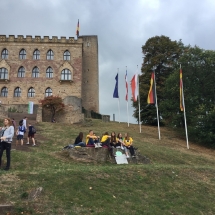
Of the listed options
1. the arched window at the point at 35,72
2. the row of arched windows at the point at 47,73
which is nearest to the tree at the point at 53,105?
the row of arched windows at the point at 47,73

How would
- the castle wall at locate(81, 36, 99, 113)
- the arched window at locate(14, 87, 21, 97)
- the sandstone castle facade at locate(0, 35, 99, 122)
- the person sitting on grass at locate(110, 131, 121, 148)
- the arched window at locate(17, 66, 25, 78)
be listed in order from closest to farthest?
the person sitting on grass at locate(110, 131, 121, 148) → the arched window at locate(14, 87, 21, 97) → the sandstone castle facade at locate(0, 35, 99, 122) → the arched window at locate(17, 66, 25, 78) → the castle wall at locate(81, 36, 99, 113)

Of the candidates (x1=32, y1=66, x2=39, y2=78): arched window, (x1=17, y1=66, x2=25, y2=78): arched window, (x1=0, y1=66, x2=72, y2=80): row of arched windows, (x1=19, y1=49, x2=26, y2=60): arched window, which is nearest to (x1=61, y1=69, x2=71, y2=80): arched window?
(x1=0, y1=66, x2=72, y2=80): row of arched windows

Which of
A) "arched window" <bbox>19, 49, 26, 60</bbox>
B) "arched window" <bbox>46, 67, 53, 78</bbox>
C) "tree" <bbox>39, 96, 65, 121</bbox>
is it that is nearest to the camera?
"tree" <bbox>39, 96, 65, 121</bbox>

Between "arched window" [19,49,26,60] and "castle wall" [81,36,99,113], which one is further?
"castle wall" [81,36,99,113]

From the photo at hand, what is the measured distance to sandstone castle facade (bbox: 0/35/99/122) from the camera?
47.4 meters

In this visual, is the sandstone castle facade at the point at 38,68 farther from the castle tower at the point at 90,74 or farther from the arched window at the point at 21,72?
the castle tower at the point at 90,74

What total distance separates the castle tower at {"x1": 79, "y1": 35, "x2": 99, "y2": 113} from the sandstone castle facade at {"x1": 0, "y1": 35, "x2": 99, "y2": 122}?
11.2ft

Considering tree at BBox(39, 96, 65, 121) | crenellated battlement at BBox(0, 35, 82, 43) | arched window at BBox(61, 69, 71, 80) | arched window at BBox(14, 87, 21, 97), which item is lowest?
tree at BBox(39, 96, 65, 121)

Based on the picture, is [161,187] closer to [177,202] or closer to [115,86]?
[177,202]

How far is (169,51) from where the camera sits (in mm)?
43000

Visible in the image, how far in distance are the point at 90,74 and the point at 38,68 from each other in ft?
31.8

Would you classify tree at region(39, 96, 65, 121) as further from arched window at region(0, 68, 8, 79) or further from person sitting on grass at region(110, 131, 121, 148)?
person sitting on grass at region(110, 131, 121, 148)

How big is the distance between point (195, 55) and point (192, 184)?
2310cm

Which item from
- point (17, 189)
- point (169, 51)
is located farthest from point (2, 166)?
point (169, 51)
